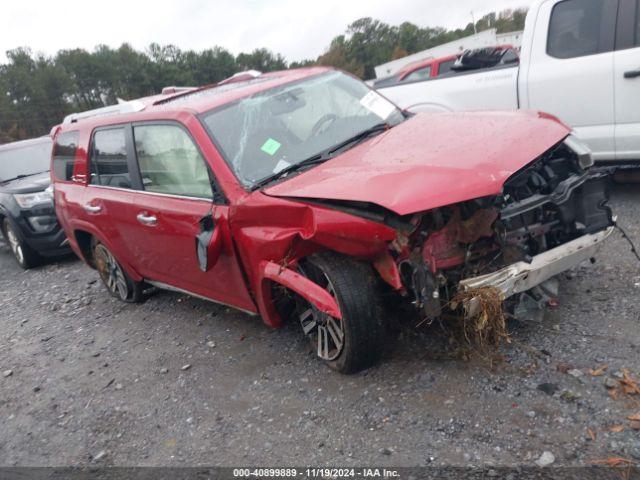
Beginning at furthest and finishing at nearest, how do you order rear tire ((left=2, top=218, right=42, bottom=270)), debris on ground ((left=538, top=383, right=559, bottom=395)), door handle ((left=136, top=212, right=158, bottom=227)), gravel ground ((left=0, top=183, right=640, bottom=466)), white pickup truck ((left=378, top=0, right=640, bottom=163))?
rear tire ((left=2, top=218, right=42, bottom=270))
white pickup truck ((left=378, top=0, right=640, bottom=163))
door handle ((left=136, top=212, right=158, bottom=227))
debris on ground ((left=538, top=383, right=559, bottom=395))
gravel ground ((left=0, top=183, right=640, bottom=466))

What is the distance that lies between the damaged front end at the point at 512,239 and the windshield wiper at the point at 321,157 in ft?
2.87

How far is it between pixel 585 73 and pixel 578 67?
9cm

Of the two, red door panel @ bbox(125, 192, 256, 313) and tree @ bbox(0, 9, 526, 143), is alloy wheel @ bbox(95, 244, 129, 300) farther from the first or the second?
tree @ bbox(0, 9, 526, 143)

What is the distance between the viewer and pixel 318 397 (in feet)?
10.9

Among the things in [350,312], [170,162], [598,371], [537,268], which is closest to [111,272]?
[170,162]

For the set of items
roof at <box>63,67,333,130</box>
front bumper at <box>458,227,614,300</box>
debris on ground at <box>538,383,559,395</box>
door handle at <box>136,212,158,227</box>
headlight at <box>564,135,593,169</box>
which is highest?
roof at <box>63,67,333,130</box>

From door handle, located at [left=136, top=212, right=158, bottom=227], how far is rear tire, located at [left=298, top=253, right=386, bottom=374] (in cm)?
138

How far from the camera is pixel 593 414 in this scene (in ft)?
8.87

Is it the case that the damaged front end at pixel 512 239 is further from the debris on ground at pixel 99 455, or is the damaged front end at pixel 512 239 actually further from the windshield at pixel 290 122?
the debris on ground at pixel 99 455

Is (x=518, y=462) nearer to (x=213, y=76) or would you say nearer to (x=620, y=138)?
(x=620, y=138)

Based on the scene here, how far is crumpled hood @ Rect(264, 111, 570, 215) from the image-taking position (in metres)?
2.79

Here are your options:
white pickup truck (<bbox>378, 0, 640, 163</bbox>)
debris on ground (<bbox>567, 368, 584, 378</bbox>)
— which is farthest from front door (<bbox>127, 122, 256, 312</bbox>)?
white pickup truck (<bbox>378, 0, 640, 163</bbox>)

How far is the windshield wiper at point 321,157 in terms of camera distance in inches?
138

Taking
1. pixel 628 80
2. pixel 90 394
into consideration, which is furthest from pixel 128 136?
pixel 628 80
